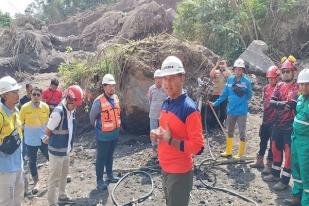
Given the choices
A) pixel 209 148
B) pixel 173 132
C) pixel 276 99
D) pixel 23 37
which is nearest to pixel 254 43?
pixel 209 148

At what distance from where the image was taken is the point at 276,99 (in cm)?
576

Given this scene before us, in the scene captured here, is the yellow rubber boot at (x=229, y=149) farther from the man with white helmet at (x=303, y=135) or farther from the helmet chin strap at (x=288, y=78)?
the man with white helmet at (x=303, y=135)

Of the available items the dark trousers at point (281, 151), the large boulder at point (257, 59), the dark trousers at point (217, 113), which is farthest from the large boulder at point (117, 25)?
the dark trousers at point (281, 151)

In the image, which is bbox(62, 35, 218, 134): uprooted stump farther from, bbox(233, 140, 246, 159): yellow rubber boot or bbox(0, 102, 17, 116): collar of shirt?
bbox(0, 102, 17, 116): collar of shirt

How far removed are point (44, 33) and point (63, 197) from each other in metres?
16.5

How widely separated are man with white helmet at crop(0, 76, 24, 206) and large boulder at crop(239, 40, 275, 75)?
8.98 metres

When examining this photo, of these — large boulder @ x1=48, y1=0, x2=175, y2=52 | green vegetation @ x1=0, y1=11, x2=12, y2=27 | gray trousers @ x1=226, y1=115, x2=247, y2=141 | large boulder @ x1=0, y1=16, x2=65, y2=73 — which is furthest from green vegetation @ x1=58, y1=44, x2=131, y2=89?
green vegetation @ x1=0, y1=11, x2=12, y2=27

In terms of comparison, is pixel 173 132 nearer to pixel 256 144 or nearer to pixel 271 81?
pixel 271 81

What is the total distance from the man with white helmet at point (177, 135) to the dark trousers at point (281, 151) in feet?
8.76

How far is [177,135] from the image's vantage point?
3.41 m

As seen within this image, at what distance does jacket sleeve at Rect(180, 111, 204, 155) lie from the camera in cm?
326

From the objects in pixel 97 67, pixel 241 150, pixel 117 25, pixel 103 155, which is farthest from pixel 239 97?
pixel 117 25

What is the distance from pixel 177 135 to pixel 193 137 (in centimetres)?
19

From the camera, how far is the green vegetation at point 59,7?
3509 cm
